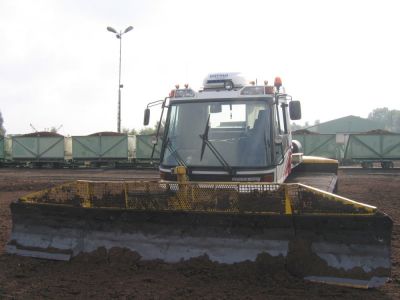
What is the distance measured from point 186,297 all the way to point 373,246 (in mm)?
1864

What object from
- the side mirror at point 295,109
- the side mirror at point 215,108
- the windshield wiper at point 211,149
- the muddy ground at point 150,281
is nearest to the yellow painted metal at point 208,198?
the muddy ground at point 150,281

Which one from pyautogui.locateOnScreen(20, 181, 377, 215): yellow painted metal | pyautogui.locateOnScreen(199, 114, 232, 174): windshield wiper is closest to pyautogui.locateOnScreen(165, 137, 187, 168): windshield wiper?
pyautogui.locateOnScreen(199, 114, 232, 174): windshield wiper

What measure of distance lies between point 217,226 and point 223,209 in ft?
0.64

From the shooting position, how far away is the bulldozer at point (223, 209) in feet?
14.5

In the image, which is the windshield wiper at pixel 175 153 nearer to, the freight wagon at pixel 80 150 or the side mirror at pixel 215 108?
the side mirror at pixel 215 108

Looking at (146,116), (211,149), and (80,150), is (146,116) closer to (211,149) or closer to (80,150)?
(211,149)

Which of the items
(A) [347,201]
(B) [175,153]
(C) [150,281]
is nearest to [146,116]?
(B) [175,153]

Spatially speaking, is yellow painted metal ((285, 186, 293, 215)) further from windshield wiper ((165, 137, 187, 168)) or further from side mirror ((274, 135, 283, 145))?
windshield wiper ((165, 137, 187, 168))

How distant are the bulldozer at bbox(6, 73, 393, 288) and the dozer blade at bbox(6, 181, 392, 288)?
11 mm

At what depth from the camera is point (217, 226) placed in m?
4.85

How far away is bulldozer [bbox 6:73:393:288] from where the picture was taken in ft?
14.5

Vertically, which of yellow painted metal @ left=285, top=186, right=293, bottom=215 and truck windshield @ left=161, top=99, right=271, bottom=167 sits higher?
truck windshield @ left=161, top=99, right=271, bottom=167

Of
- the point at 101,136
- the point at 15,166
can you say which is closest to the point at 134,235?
the point at 101,136

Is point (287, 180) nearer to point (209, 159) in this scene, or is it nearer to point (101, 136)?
point (209, 159)
